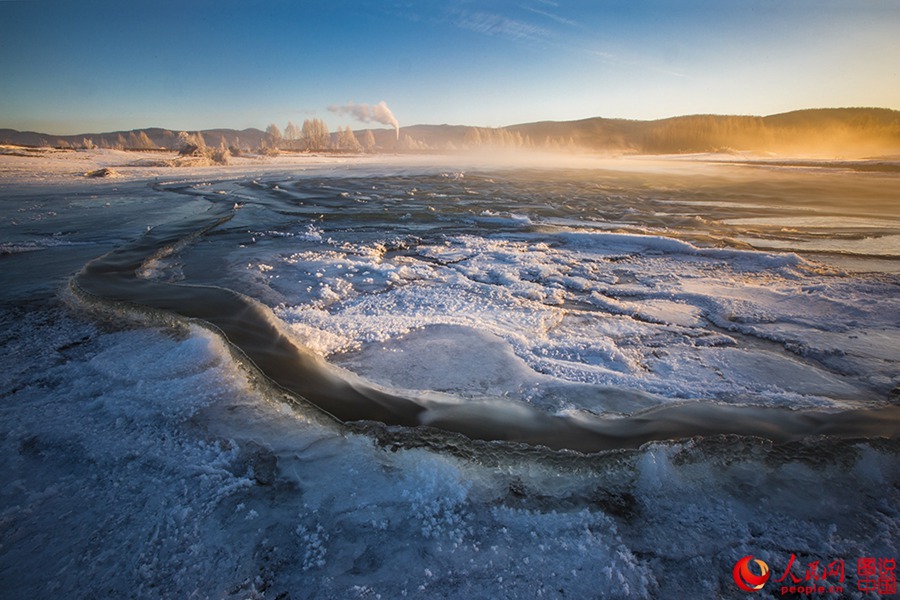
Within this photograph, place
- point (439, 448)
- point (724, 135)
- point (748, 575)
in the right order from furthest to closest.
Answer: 1. point (724, 135)
2. point (439, 448)
3. point (748, 575)

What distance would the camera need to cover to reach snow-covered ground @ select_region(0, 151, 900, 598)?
5.08 feet

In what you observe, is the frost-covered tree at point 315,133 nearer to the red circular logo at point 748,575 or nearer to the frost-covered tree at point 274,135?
the frost-covered tree at point 274,135

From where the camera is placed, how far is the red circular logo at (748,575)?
1.51 meters

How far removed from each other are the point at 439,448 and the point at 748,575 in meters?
1.37

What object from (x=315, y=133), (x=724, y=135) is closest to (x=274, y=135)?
(x=315, y=133)

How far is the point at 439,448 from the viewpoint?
2.17 meters

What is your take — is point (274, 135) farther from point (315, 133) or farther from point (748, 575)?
point (748, 575)

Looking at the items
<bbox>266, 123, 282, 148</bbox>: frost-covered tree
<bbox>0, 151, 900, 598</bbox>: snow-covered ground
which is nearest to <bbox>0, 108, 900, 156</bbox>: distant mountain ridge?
<bbox>266, 123, 282, 148</bbox>: frost-covered tree

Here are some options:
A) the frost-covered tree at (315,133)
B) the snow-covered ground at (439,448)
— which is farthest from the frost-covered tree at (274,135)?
the snow-covered ground at (439,448)

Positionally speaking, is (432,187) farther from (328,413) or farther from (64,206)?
(328,413)

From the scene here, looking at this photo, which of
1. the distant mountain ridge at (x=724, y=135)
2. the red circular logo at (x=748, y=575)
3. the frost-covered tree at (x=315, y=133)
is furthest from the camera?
the frost-covered tree at (x=315, y=133)

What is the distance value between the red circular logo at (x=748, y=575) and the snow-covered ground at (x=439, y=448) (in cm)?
3

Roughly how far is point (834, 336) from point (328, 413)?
424 cm

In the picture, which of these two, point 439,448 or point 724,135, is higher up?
point 724,135
